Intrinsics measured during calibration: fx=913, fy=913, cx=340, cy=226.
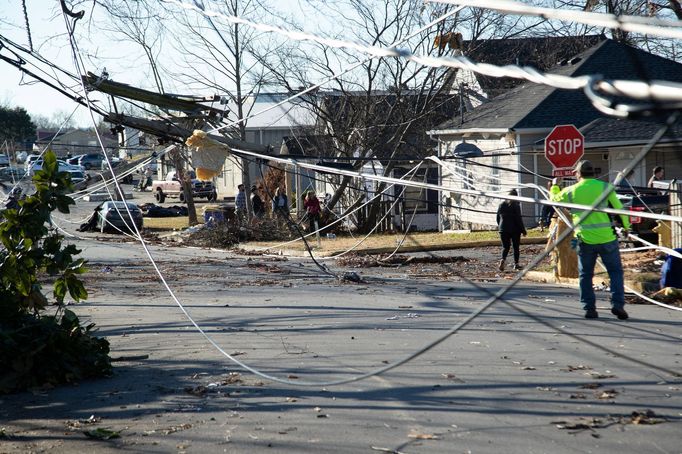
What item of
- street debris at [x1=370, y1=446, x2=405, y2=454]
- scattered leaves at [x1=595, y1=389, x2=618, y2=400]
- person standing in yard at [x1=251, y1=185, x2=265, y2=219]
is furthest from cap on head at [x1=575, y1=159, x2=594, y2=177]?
person standing in yard at [x1=251, y1=185, x2=265, y2=219]

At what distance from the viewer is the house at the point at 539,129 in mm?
26703

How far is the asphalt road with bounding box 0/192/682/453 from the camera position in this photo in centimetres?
623

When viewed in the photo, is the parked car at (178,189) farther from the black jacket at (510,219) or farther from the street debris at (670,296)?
the street debris at (670,296)

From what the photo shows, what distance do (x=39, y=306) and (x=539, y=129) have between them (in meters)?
22.5

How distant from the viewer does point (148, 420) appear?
275 inches

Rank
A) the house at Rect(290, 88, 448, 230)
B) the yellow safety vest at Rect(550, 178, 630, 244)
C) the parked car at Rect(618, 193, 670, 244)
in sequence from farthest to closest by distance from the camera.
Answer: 1. the house at Rect(290, 88, 448, 230)
2. the parked car at Rect(618, 193, 670, 244)
3. the yellow safety vest at Rect(550, 178, 630, 244)

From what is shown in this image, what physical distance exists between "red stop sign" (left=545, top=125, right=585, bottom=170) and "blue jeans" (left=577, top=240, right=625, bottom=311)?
6.96 m

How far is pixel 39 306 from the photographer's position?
340 inches

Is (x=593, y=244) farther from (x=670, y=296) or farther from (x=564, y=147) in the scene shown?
(x=564, y=147)

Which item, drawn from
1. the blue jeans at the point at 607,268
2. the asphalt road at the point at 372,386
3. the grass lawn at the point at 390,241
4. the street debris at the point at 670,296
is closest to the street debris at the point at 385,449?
the asphalt road at the point at 372,386

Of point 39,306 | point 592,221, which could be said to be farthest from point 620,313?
point 39,306

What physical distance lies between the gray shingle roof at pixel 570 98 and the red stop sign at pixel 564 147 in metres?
11.0

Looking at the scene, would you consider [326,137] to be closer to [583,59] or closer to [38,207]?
[583,59]

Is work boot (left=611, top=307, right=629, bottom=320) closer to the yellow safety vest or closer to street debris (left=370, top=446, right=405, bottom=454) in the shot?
the yellow safety vest
